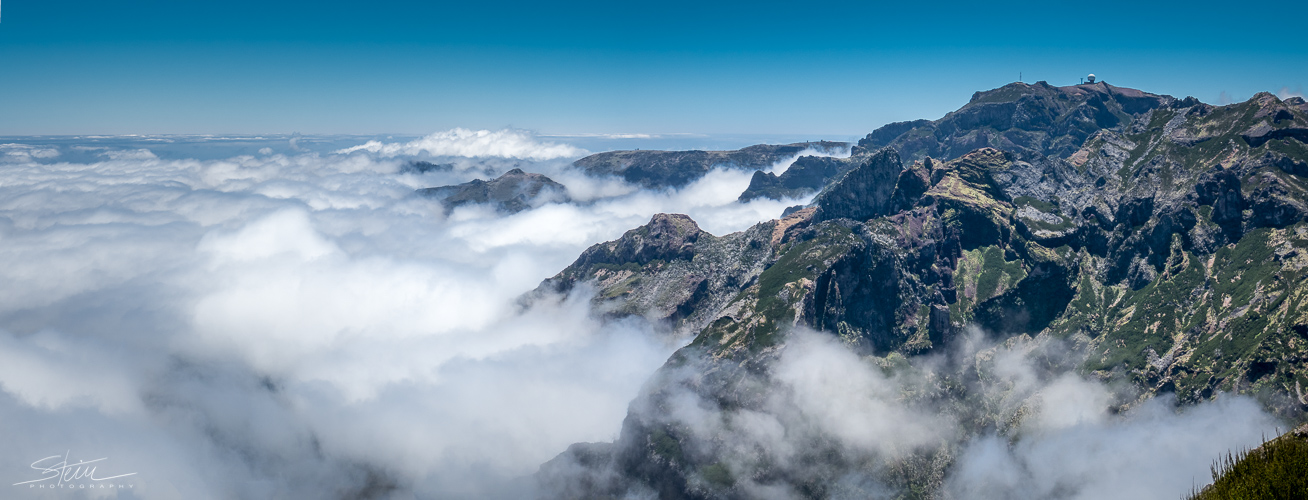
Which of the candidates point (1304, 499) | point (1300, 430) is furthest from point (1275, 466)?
point (1300, 430)

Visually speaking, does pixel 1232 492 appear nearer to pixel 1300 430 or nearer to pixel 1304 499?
pixel 1304 499

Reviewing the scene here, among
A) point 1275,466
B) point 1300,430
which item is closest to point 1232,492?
point 1275,466

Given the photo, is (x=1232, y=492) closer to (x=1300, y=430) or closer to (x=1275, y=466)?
(x=1275, y=466)

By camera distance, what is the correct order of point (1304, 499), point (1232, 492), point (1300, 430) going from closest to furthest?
point (1304, 499), point (1232, 492), point (1300, 430)

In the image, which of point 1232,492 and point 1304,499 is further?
point 1232,492

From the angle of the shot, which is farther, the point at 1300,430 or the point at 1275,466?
the point at 1300,430

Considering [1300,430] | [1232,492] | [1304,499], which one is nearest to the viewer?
[1304,499]
